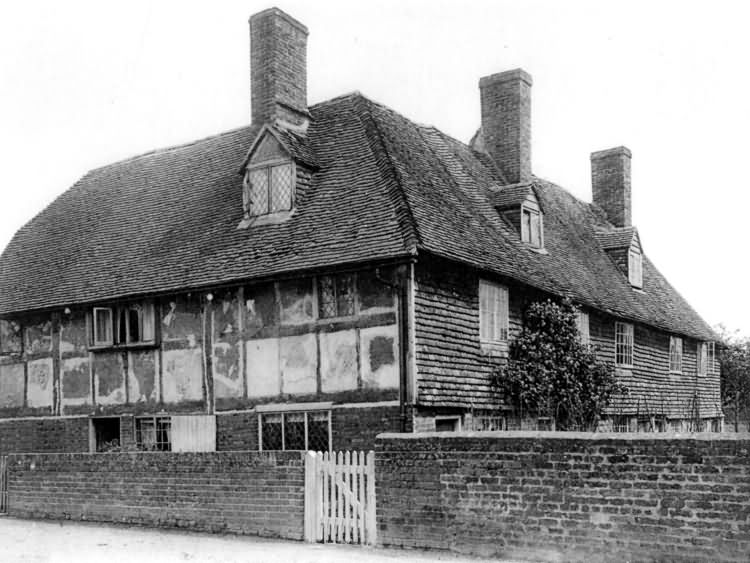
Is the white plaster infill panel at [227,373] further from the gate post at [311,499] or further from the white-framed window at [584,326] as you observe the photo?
the white-framed window at [584,326]

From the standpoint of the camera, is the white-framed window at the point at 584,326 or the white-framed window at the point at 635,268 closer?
the white-framed window at the point at 584,326

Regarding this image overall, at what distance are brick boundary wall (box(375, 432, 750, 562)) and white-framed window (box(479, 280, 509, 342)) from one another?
6177mm

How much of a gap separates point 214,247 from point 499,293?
589 cm

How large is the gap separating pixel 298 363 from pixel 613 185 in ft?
57.1

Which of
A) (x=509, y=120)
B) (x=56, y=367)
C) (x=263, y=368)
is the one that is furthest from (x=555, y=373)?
(x=56, y=367)

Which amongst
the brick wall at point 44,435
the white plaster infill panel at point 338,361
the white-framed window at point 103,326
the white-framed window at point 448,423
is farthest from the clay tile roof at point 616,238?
the brick wall at point 44,435

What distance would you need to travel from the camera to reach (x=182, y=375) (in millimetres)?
18203

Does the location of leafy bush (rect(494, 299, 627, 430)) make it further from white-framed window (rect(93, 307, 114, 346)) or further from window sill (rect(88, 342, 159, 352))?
white-framed window (rect(93, 307, 114, 346))

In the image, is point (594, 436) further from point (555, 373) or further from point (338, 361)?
point (555, 373)

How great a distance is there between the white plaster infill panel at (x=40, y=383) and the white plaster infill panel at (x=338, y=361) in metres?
7.53

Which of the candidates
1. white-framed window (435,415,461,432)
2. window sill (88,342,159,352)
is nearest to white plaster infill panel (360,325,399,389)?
white-framed window (435,415,461,432)

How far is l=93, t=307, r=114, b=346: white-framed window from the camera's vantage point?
63.8ft

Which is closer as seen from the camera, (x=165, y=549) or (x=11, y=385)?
(x=165, y=549)

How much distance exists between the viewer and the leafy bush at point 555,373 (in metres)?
18.0
